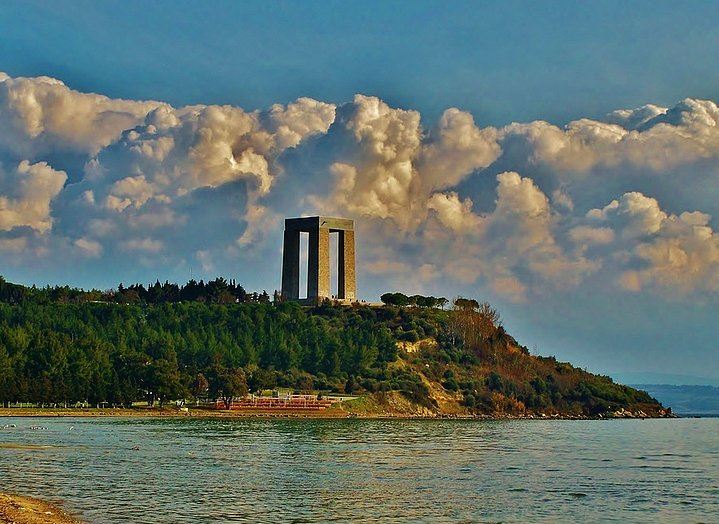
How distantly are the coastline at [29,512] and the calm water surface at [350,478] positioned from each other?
4.54 ft

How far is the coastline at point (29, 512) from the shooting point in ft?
153

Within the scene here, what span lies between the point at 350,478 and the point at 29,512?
28047mm

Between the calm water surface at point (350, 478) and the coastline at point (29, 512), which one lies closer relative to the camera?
the coastline at point (29, 512)

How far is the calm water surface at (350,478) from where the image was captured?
55.9 m

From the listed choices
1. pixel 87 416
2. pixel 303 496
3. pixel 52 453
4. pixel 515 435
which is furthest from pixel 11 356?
pixel 303 496

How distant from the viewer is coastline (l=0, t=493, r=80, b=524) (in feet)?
153

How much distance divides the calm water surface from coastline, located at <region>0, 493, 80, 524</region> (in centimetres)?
139

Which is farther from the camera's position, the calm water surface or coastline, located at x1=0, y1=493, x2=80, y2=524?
the calm water surface

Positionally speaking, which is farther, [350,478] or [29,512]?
[350,478]

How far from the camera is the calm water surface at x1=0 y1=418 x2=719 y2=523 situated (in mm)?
55875

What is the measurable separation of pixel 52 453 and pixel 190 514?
3730cm

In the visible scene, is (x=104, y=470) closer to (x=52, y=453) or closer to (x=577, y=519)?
(x=52, y=453)

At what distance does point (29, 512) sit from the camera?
49.2 m

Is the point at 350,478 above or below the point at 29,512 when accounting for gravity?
above
